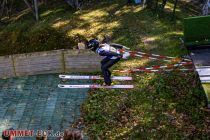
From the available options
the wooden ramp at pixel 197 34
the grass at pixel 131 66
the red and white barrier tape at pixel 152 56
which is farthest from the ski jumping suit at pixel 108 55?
the wooden ramp at pixel 197 34

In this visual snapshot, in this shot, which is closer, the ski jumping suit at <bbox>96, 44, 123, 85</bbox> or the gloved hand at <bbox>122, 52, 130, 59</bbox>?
the ski jumping suit at <bbox>96, 44, 123, 85</bbox>

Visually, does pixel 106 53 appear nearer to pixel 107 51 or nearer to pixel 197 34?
pixel 107 51

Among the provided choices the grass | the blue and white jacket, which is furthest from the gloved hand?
the blue and white jacket

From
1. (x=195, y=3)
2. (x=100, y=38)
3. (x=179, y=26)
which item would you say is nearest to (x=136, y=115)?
(x=100, y=38)

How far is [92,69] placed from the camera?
18844mm

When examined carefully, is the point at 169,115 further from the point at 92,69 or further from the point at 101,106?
the point at 92,69

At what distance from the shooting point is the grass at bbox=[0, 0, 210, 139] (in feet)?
48.8

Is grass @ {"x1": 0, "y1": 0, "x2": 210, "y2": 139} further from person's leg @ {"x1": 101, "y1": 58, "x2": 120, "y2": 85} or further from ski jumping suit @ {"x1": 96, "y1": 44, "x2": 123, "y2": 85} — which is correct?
ski jumping suit @ {"x1": 96, "y1": 44, "x2": 123, "y2": 85}

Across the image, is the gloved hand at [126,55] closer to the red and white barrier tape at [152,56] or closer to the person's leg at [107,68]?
the red and white barrier tape at [152,56]

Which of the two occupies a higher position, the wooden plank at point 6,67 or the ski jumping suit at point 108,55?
the ski jumping suit at point 108,55

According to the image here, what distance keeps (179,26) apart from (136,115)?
960 cm

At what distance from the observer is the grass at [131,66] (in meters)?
14.9

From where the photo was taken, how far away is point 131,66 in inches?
752

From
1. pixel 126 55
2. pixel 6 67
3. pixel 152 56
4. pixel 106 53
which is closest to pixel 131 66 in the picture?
pixel 126 55
